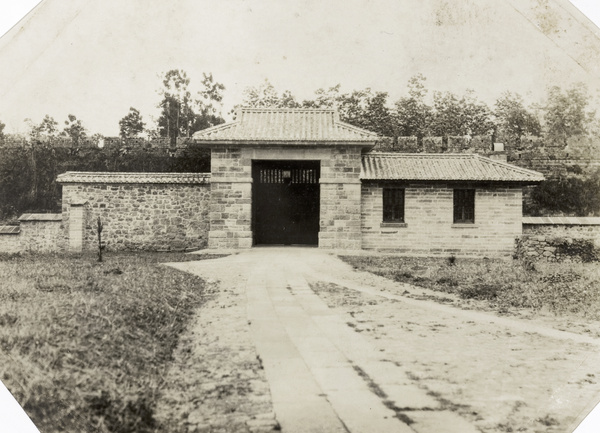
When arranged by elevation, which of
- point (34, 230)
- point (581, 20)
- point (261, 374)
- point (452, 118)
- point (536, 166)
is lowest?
point (261, 374)

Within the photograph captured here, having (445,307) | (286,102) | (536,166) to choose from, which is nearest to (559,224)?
(536,166)

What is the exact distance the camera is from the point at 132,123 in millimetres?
3061

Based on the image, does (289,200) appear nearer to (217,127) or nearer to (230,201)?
(230,201)

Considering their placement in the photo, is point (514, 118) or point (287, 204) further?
point (287, 204)

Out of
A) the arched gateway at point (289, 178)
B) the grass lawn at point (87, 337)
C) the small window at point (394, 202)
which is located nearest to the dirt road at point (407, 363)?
the grass lawn at point (87, 337)

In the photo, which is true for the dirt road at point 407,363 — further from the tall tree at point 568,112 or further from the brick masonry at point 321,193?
the brick masonry at point 321,193

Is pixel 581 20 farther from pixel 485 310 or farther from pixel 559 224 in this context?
pixel 485 310

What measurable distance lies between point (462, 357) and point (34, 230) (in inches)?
106

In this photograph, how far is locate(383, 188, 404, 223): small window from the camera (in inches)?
360

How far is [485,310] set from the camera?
3582 millimetres

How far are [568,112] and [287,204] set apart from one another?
13.6ft

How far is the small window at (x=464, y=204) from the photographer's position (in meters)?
8.11

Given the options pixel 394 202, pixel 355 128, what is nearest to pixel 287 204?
pixel 355 128

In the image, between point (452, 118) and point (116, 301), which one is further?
point (116, 301)
